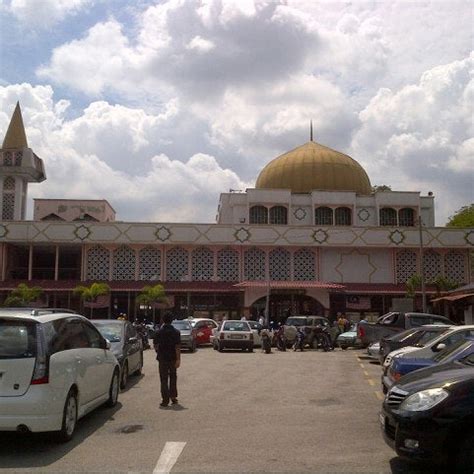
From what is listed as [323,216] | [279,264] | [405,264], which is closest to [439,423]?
[279,264]

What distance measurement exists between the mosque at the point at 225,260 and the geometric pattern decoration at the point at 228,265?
72 mm

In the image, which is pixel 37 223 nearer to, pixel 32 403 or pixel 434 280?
pixel 434 280

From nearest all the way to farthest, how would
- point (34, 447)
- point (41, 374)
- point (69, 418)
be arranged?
point (41, 374), point (34, 447), point (69, 418)

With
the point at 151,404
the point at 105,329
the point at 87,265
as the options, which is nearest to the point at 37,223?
the point at 87,265

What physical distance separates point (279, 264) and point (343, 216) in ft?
25.1

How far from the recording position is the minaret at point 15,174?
46.0 metres

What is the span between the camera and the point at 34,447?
7480 millimetres

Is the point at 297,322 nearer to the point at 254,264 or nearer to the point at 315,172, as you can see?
the point at 254,264

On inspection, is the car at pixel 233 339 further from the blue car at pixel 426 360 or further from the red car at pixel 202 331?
the blue car at pixel 426 360

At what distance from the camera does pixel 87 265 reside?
43.0 metres

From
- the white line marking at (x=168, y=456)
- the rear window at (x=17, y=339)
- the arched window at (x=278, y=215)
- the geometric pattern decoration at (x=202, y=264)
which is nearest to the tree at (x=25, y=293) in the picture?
the geometric pattern decoration at (x=202, y=264)

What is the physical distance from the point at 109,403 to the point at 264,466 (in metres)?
4.53

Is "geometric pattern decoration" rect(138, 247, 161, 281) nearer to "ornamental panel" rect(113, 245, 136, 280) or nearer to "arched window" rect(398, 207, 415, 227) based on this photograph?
"ornamental panel" rect(113, 245, 136, 280)

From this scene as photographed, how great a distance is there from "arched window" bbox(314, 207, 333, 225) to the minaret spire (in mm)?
23749
